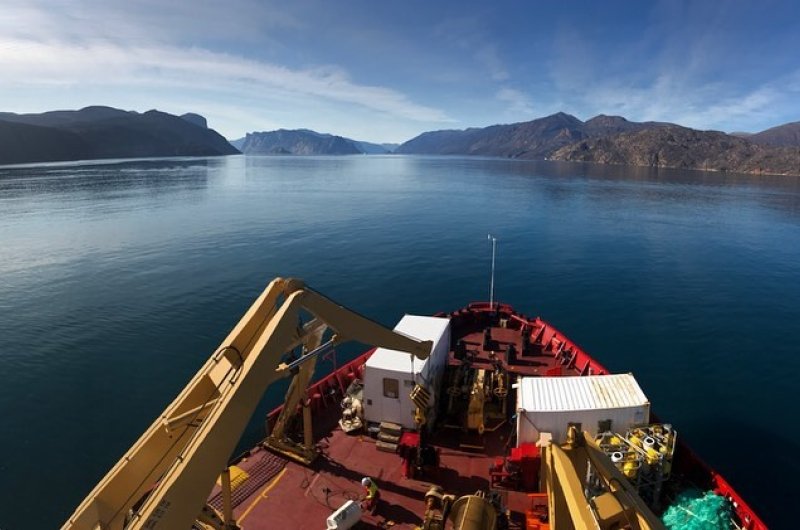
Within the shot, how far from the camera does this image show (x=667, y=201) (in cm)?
12612

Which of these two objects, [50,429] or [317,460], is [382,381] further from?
[50,429]

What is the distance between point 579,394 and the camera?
18.5 metres

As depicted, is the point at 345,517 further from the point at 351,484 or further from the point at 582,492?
the point at 582,492

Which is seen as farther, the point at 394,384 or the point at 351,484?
the point at 394,384

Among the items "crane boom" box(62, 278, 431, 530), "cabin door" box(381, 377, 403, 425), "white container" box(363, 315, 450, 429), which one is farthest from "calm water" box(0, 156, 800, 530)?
"crane boom" box(62, 278, 431, 530)

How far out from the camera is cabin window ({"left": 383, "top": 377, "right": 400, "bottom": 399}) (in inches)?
758

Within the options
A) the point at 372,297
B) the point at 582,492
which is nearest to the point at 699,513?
the point at 582,492

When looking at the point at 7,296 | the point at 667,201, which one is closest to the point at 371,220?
the point at 7,296

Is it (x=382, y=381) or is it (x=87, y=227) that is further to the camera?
(x=87, y=227)

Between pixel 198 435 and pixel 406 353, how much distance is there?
436 inches

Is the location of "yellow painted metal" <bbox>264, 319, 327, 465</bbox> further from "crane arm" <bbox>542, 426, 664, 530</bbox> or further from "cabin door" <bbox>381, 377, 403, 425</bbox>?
"crane arm" <bbox>542, 426, 664, 530</bbox>

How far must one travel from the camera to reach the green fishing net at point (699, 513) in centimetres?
1473

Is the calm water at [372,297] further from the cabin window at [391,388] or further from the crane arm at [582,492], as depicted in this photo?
the crane arm at [582,492]

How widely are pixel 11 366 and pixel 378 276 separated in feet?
115
